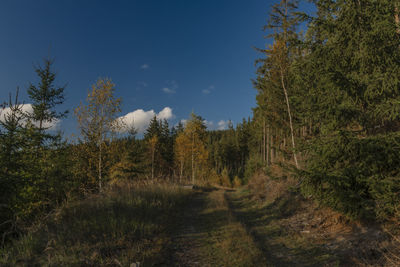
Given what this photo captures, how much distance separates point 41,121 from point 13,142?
9.94 meters

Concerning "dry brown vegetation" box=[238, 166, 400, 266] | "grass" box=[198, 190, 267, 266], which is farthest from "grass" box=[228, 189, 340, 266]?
"grass" box=[198, 190, 267, 266]

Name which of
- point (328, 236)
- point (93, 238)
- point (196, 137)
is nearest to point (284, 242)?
point (328, 236)

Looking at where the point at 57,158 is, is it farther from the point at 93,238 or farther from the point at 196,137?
the point at 196,137

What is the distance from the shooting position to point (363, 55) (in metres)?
5.48

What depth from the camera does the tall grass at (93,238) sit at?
387 centimetres

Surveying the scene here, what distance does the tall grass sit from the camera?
12.7ft

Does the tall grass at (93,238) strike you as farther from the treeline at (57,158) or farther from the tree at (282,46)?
the tree at (282,46)

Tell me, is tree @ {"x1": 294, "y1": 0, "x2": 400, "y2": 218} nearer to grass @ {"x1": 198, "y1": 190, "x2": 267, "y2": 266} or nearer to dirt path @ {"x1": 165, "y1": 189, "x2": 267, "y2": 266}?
grass @ {"x1": 198, "y1": 190, "x2": 267, "y2": 266}

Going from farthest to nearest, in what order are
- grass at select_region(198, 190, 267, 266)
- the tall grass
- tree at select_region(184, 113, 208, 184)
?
tree at select_region(184, 113, 208, 184) < grass at select_region(198, 190, 267, 266) < the tall grass

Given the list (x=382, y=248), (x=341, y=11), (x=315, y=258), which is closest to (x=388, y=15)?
(x=341, y=11)

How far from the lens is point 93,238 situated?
15.8 ft

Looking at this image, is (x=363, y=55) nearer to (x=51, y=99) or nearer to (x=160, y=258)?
(x=160, y=258)

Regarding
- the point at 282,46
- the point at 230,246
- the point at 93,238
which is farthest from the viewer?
the point at 282,46

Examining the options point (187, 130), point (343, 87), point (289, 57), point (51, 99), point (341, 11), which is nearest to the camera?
point (343, 87)
